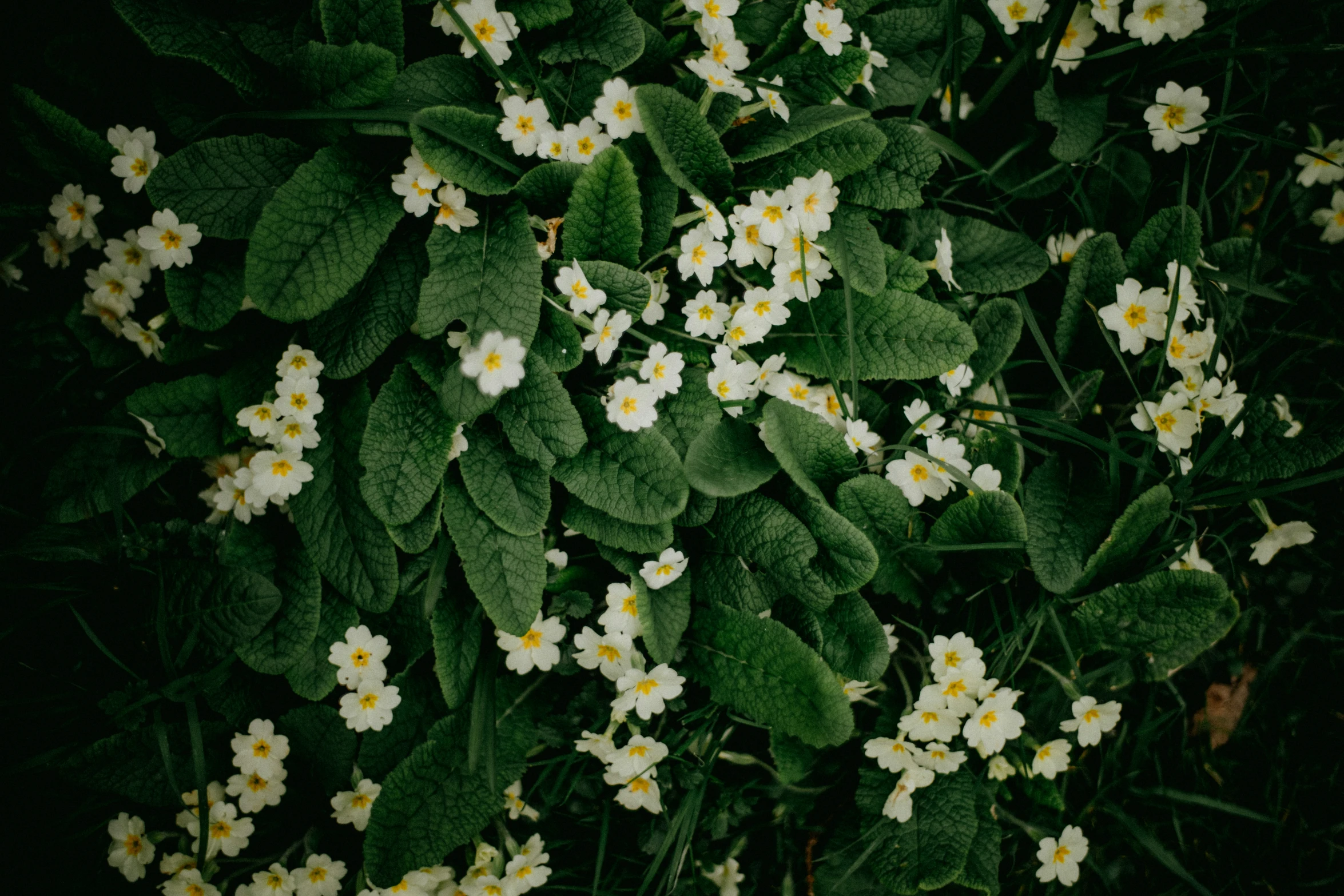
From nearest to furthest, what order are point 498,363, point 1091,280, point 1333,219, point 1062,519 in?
point 498,363, point 1062,519, point 1091,280, point 1333,219

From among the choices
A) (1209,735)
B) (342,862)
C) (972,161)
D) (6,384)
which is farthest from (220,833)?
(1209,735)

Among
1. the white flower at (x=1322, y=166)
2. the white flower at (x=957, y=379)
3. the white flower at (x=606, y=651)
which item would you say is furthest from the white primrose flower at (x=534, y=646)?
the white flower at (x=1322, y=166)

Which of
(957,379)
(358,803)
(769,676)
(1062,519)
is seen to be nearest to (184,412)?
(358,803)

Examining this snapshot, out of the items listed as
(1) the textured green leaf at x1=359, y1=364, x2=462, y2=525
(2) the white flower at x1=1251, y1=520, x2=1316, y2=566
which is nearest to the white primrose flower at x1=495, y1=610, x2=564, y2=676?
(1) the textured green leaf at x1=359, y1=364, x2=462, y2=525

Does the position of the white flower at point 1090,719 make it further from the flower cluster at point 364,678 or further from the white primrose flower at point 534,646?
the flower cluster at point 364,678

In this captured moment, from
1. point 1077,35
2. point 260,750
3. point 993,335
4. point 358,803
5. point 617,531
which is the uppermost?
point 1077,35

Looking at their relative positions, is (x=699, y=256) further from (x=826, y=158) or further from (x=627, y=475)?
(x=627, y=475)
